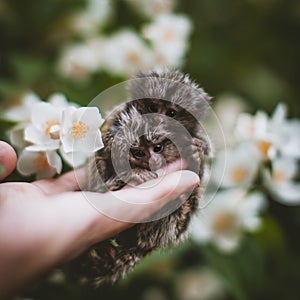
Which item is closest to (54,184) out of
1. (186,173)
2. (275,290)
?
(186,173)

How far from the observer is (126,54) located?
1416mm

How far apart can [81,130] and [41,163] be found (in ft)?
0.42

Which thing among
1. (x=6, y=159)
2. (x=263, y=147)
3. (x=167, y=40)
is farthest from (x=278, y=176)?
(x=6, y=159)

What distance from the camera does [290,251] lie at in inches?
56.8

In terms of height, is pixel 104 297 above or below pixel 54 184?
below

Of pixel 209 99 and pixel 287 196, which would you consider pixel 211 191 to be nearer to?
pixel 209 99

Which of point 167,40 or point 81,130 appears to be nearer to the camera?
point 81,130

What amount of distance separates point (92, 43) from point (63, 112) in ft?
2.78

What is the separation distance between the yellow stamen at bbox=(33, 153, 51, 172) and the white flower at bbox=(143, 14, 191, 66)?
65 cm

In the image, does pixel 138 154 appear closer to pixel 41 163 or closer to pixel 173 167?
pixel 173 167

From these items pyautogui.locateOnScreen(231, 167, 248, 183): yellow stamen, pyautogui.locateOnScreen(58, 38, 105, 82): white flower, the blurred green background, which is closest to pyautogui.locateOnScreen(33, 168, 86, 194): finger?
the blurred green background

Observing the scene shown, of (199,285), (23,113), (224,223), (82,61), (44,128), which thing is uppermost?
(44,128)

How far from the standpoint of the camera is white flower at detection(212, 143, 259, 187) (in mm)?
1090

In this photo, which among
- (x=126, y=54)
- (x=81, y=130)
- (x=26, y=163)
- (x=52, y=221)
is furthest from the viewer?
(x=126, y=54)
